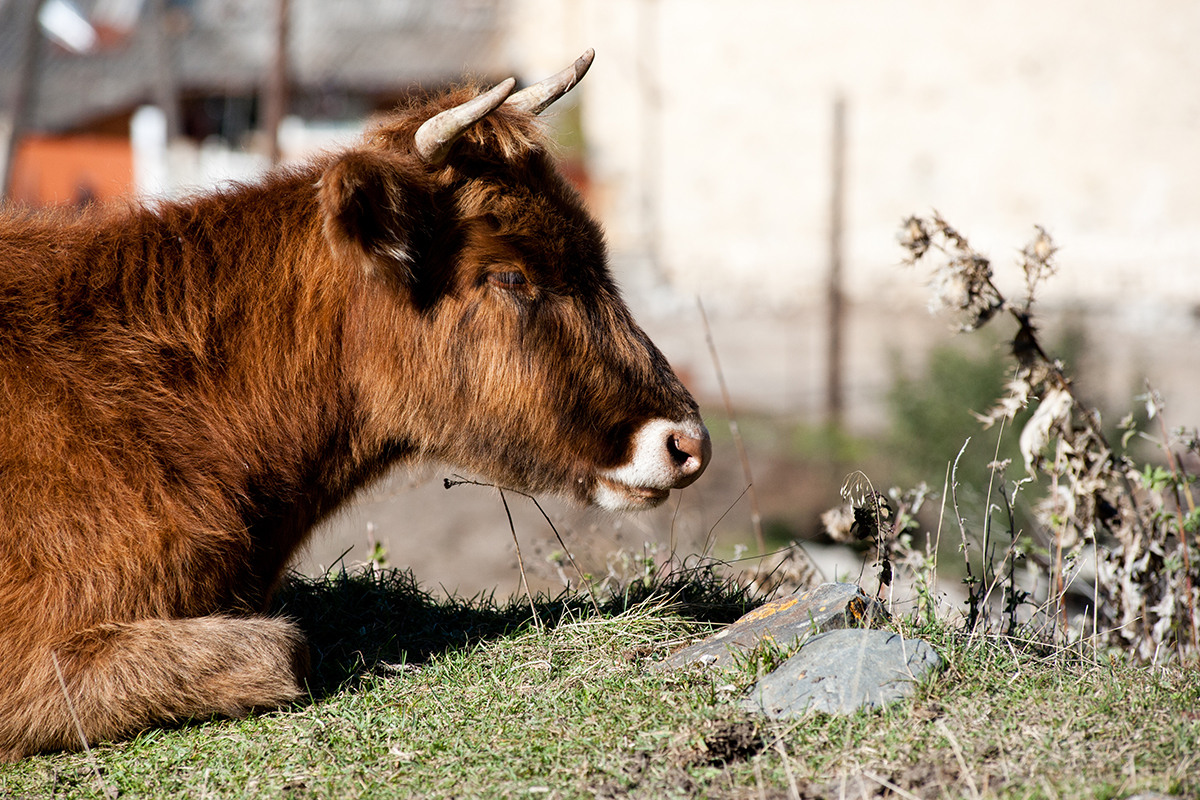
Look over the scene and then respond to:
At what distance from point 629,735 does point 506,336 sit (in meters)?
1.33

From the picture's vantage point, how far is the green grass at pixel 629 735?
2584 millimetres

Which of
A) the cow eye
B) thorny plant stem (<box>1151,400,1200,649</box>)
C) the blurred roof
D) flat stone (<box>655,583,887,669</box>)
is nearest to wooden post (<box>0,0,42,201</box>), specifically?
the cow eye

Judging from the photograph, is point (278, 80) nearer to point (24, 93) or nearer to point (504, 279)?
point (24, 93)

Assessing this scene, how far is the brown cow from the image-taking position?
9.89 feet

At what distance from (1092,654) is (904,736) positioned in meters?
1.29

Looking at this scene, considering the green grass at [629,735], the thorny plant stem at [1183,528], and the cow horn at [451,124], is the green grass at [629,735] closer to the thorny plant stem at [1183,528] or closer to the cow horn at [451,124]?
the thorny plant stem at [1183,528]

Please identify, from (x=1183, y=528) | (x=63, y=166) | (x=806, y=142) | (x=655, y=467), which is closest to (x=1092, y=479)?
(x=1183, y=528)

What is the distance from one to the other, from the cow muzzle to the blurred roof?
85.3 feet

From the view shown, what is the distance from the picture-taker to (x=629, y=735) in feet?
9.37

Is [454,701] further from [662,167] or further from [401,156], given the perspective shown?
[662,167]

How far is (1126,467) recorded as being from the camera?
484 cm

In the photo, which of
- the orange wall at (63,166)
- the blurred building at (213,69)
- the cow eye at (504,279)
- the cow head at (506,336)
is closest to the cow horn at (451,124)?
the cow head at (506,336)

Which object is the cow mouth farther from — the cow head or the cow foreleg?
the cow foreleg

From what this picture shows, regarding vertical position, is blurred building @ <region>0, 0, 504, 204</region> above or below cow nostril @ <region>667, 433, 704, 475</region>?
above
